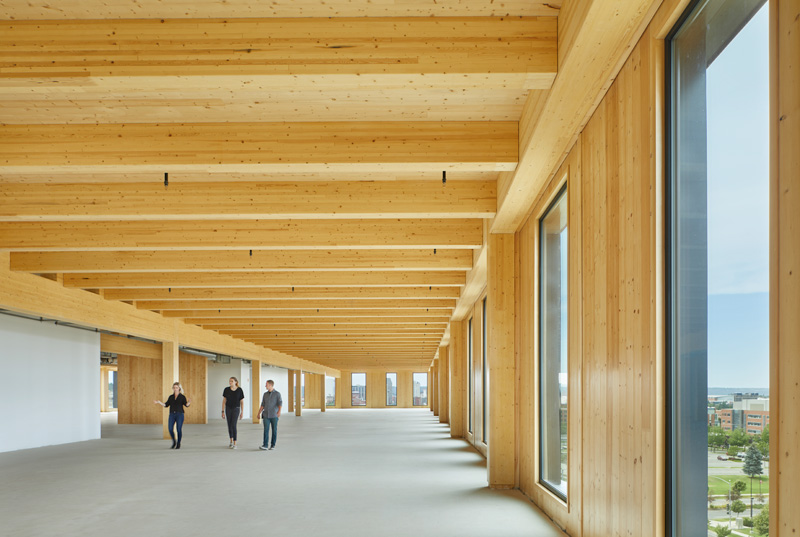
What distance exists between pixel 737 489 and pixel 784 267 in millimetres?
999

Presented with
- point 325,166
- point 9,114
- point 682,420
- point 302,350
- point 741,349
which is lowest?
point 302,350

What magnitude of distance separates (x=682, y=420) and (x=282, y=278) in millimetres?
10196

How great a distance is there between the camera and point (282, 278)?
13195 millimetres

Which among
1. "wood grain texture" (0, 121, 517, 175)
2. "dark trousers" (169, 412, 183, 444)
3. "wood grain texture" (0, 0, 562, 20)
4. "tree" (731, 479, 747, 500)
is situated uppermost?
"wood grain texture" (0, 0, 562, 20)

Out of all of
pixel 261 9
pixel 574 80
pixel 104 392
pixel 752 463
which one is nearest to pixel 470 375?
pixel 574 80

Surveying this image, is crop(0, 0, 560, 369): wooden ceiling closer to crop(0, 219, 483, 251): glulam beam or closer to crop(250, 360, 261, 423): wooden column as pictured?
crop(0, 219, 483, 251): glulam beam

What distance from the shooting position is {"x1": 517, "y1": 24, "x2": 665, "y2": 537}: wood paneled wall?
3826 mm

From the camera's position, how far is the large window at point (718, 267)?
2822 mm

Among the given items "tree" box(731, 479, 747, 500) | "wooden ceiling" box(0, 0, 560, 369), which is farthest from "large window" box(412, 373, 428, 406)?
"tree" box(731, 479, 747, 500)

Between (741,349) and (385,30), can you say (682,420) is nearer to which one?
A: (741,349)

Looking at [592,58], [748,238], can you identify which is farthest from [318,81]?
[748,238]

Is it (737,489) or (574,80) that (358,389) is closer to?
(574,80)

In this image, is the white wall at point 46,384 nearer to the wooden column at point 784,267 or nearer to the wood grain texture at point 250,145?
the wood grain texture at point 250,145

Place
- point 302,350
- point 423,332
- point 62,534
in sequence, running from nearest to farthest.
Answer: point 62,534 < point 423,332 < point 302,350
